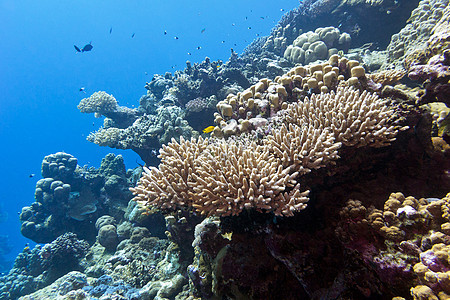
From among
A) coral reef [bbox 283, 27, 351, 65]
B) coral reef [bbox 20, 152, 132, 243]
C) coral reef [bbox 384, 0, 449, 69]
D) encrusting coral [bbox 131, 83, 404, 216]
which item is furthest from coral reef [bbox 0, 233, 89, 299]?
coral reef [bbox 384, 0, 449, 69]

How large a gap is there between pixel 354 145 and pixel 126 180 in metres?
11.2

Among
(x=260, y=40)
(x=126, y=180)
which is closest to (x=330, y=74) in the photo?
(x=126, y=180)

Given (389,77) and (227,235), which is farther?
(389,77)

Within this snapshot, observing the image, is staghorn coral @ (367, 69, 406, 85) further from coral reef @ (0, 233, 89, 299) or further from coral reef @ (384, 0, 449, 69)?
coral reef @ (0, 233, 89, 299)

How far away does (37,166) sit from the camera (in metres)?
93.6

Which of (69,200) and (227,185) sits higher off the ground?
(69,200)

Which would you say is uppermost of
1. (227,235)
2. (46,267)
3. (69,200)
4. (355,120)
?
(69,200)

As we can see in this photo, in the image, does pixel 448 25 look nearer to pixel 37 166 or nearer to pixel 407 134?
pixel 407 134

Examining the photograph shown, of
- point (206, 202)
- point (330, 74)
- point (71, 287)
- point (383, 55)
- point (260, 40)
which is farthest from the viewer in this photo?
point (260, 40)

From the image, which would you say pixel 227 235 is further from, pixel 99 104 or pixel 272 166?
pixel 99 104

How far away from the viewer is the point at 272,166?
2.55m

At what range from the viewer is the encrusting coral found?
2.38m

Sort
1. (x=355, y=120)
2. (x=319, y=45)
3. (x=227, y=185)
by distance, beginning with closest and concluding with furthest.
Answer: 1. (x=227, y=185)
2. (x=355, y=120)
3. (x=319, y=45)

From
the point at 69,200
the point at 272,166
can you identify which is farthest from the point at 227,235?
the point at 69,200
